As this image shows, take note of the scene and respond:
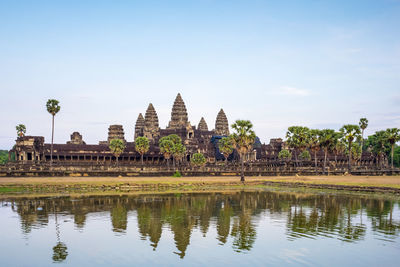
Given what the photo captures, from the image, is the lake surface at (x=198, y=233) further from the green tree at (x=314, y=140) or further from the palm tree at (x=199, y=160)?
the palm tree at (x=199, y=160)

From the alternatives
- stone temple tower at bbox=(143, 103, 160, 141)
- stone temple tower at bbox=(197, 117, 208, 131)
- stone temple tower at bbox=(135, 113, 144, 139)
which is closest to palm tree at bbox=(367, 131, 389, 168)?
stone temple tower at bbox=(197, 117, 208, 131)

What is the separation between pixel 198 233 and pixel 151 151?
92.5 m

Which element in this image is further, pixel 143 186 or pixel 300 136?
pixel 300 136

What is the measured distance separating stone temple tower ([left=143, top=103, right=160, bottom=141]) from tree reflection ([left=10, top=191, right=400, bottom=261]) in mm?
110852

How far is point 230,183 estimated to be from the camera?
68.1 m

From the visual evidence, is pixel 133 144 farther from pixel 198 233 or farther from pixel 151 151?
pixel 198 233

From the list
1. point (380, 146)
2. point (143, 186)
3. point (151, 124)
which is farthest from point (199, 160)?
point (151, 124)

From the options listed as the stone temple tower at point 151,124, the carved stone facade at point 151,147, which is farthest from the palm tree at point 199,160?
the stone temple tower at point 151,124

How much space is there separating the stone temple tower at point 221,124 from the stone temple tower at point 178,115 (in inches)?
1100

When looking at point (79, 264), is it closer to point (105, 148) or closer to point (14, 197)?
point (14, 197)

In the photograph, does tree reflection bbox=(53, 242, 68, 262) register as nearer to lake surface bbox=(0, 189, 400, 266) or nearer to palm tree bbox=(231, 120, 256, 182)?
lake surface bbox=(0, 189, 400, 266)

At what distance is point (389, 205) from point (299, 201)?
29.6 feet

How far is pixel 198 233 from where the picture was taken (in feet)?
89.0

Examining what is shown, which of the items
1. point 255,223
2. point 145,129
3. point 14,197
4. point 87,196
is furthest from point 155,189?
point 145,129
